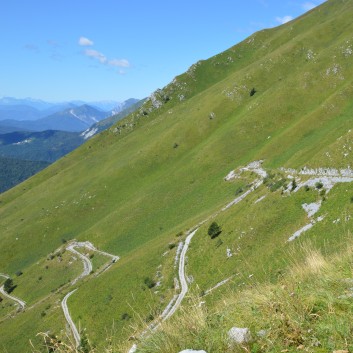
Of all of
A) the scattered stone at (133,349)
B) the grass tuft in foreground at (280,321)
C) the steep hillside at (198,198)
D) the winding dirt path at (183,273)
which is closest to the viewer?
the grass tuft in foreground at (280,321)

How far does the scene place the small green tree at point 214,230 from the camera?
170 feet

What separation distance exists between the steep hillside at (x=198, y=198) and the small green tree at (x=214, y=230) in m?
0.92

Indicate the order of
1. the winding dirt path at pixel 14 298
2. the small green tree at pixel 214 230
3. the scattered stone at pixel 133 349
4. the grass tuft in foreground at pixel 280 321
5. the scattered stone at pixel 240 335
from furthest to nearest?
the winding dirt path at pixel 14 298, the small green tree at pixel 214 230, the scattered stone at pixel 133 349, the scattered stone at pixel 240 335, the grass tuft in foreground at pixel 280 321

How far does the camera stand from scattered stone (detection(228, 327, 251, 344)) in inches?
254

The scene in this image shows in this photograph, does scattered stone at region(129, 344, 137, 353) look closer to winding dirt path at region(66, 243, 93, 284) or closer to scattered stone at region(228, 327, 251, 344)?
scattered stone at region(228, 327, 251, 344)

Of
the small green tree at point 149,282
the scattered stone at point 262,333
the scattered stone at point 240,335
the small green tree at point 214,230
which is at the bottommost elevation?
the small green tree at point 149,282

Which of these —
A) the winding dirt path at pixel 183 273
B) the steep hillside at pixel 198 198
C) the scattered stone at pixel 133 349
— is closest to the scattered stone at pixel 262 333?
the steep hillside at pixel 198 198

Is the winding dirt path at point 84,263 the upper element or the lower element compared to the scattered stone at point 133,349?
lower

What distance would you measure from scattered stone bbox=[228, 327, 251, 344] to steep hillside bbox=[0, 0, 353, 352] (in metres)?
0.26

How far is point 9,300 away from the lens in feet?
266

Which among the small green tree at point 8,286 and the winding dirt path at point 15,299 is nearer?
the winding dirt path at point 15,299

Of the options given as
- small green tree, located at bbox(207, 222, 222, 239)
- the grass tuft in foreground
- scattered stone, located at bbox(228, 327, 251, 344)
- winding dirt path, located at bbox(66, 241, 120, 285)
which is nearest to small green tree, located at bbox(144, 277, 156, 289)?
small green tree, located at bbox(207, 222, 222, 239)

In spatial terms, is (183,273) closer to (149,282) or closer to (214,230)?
(149,282)

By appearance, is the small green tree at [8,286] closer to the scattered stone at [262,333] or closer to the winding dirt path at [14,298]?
the winding dirt path at [14,298]
